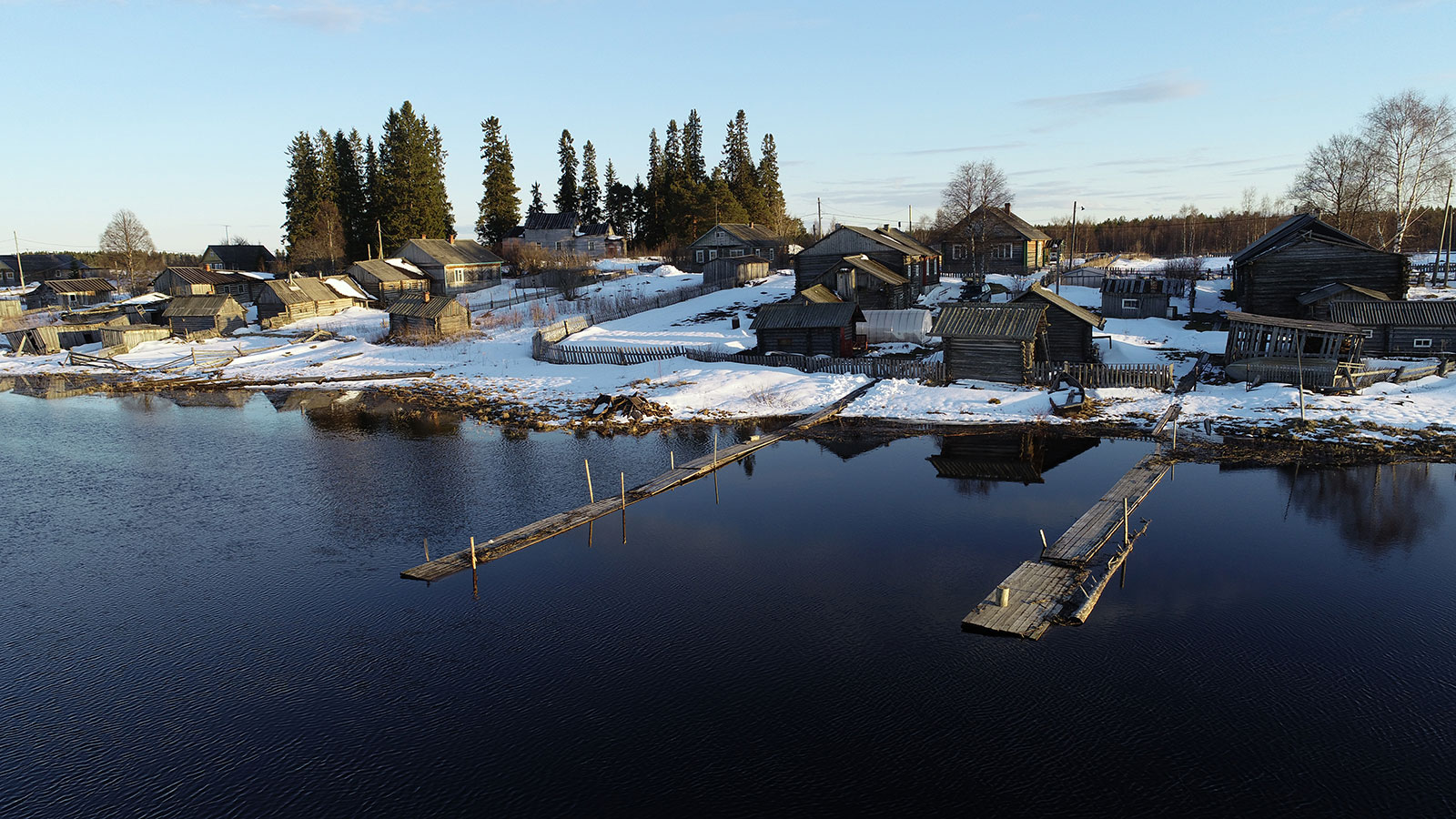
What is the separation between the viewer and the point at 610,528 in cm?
2225

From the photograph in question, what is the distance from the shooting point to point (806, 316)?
44.3m

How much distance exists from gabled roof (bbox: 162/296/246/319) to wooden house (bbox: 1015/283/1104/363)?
59.4 m

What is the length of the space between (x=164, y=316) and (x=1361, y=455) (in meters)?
76.2

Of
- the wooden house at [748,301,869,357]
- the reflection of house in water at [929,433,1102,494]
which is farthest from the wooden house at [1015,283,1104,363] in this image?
the reflection of house in water at [929,433,1102,494]

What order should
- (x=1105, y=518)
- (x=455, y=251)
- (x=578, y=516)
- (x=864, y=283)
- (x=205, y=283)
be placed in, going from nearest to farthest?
(x=1105, y=518), (x=578, y=516), (x=864, y=283), (x=205, y=283), (x=455, y=251)

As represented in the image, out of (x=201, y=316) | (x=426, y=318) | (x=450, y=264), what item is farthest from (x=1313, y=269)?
(x=201, y=316)

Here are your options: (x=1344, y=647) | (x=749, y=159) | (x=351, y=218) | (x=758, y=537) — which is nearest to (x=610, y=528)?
(x=758, y=537)

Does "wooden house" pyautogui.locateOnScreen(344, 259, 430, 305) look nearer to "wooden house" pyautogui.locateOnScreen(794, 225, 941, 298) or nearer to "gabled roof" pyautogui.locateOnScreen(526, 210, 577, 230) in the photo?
"gabled roof" pyautogui.locateOnScreen(526, 210, 577, 230)

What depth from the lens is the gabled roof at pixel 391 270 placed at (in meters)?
74.6

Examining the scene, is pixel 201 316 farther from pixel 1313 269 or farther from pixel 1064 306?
pixel 1313 269

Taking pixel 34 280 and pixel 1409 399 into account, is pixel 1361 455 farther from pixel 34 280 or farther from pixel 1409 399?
pixel 34 280

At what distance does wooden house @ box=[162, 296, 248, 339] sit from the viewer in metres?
64.0

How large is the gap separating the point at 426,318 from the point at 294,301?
58.3 feet

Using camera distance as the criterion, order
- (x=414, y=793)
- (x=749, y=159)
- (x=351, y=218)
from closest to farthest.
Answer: (x=414, y=793), (x=351, y=218), (x=749, y=159)
